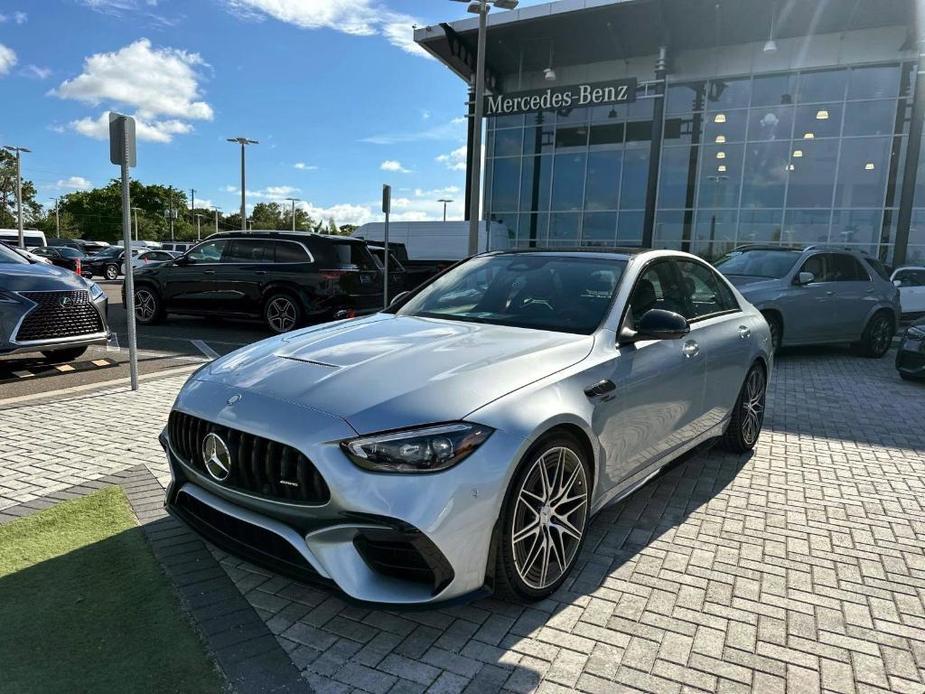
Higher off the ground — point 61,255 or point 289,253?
point 289,253

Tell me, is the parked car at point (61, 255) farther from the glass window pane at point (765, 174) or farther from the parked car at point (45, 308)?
the glass window pane at point (765, 174)

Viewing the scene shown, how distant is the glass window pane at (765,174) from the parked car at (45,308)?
23122mm

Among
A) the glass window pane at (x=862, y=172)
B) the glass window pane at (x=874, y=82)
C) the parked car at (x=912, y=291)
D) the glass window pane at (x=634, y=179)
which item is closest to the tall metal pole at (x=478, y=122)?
the parked car at (x=912, y=291)

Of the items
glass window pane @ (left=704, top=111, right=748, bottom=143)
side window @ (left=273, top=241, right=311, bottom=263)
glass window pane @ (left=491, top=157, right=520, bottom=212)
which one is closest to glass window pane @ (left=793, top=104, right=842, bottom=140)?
glass window pane @ (left=704, top=111, right=748, bottom=143)

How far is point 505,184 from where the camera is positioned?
29.2 metres

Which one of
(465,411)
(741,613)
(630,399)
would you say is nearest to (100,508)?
(465,411)

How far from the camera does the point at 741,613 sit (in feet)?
9.17

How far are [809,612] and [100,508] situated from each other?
3.63 meters

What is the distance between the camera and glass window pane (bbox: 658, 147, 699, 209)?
25344 mm

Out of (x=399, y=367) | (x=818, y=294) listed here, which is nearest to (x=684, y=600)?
(x=399, y=367)

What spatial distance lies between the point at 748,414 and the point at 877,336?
7640 mm

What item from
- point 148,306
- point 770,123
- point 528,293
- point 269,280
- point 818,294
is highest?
point 770,123

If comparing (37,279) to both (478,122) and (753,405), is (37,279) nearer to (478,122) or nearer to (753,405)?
(753,405)

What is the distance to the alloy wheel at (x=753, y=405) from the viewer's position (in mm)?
4863
